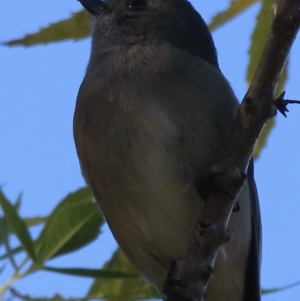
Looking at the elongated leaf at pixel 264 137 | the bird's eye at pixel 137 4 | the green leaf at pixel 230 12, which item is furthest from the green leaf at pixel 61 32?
the bird's eye at pixel 137 4

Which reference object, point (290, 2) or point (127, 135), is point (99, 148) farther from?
point (290, 2)

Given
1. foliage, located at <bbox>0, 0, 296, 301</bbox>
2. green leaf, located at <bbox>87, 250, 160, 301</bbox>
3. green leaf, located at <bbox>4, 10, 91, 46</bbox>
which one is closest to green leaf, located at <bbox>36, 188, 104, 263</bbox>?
foliage, located at <bbox>0, 0, 296, 301</bbox>

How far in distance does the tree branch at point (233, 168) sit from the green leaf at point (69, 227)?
336 millimetres

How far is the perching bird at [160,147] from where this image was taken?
8.52 ft

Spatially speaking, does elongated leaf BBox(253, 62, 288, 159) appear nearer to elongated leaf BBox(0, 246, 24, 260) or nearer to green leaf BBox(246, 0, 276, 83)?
green leaf BBox(246, 0, 276, 83)

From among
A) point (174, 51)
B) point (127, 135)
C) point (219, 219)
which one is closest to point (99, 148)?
point (127, 135)

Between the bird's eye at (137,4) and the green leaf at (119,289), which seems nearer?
the green leaf at (119,289)

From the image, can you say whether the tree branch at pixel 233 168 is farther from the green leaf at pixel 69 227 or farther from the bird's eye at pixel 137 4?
the bird's eye at pixel 137 4

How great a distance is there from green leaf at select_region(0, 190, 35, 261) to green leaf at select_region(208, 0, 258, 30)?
746mm

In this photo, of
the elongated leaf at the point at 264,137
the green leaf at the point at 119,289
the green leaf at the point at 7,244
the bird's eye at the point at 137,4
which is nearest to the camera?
the green leaf at the point at 7,244

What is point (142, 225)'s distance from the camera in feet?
9.04

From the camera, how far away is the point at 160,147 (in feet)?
8.46

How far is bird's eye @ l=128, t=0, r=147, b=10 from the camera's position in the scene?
11.5ft

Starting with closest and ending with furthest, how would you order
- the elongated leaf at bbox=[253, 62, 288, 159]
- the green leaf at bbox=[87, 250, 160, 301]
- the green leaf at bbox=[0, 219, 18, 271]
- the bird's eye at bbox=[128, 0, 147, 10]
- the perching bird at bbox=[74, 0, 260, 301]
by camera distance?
the green leaf at bbox=[0, 219, 18, 271]
the green leaf at bbox=[87, 250, 160, 301]
the elongated leaf at bbox=[253, 62, 288, 159]
the perching bird at bbox=[74, 0, 260, 301]
the bird's eye at bbox=[128, 0, 147, 10]
